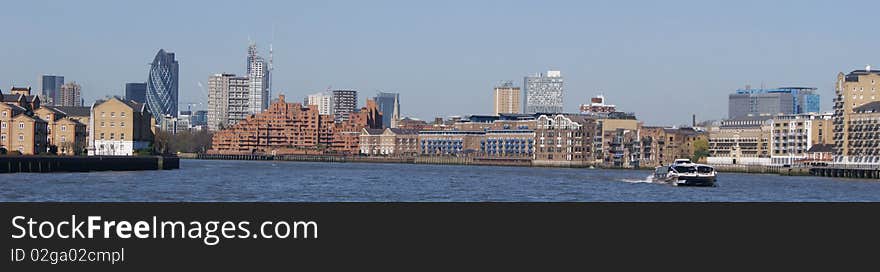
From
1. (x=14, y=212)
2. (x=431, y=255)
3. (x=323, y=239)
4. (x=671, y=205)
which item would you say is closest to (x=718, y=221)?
(x=671, y=205)

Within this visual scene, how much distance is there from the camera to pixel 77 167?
140 meters

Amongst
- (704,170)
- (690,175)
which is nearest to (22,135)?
(704,170)

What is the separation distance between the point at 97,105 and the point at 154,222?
150 meters

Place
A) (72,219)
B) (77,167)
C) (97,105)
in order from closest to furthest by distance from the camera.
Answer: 1. (72,219)
2. (77,167)
3. (97,105)

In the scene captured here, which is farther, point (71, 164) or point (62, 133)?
point (62, 133)

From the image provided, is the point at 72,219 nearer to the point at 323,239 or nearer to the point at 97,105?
the point at 323,239

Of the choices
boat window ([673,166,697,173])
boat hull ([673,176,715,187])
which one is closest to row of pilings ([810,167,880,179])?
boat window ([673,166,697,173])

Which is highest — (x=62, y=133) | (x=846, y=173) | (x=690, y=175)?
(x=62, y=133)

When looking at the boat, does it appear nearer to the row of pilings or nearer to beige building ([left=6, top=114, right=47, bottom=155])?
the row of pilings

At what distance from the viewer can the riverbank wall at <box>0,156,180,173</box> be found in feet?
423

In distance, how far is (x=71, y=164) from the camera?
456 ft

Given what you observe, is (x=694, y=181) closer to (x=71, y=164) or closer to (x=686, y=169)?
(x=686, y=169)

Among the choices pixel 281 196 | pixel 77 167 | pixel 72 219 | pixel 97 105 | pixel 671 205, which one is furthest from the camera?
pixel 97 105

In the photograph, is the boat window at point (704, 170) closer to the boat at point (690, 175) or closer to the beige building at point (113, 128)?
the boat at point (690, 175)
